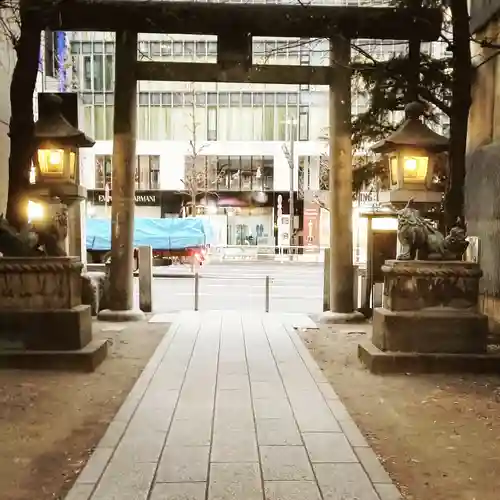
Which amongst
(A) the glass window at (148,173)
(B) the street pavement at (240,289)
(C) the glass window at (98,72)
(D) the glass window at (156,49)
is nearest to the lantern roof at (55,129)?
(B) the street pavement at (240,289)

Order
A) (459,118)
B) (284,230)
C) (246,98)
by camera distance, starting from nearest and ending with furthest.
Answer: (459,118) → (284,230) → (246,98)

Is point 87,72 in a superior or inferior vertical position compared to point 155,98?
superior

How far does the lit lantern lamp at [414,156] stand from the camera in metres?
10.6

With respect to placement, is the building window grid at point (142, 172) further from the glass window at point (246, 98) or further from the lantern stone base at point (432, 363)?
the lantern stone base at point (432, 363)

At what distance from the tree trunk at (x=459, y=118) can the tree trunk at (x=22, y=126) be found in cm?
621

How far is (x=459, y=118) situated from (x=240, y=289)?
13.2 meters

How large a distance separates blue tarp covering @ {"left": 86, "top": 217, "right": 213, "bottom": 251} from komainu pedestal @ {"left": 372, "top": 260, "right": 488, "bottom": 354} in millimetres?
19980

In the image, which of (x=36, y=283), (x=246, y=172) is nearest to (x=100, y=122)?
(x=246, y=172)

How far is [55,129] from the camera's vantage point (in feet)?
36.1

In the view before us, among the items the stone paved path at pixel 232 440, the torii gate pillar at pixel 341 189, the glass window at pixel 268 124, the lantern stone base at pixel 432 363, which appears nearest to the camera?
the stone paved path at pixel 232 440

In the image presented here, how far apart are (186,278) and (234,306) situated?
8.76 meters

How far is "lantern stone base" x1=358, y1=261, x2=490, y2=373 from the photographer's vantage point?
8.02 meters

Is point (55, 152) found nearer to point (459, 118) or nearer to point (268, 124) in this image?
point (459, 118)

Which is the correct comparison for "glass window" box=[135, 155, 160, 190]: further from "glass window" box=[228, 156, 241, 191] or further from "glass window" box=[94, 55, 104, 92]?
"glass window" box=[94, 55, 104, 92]
